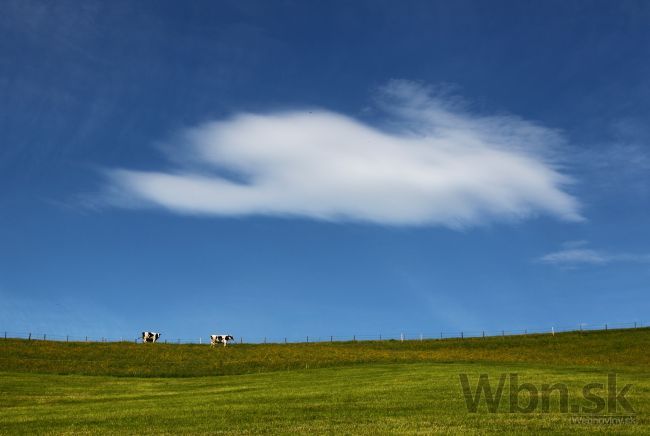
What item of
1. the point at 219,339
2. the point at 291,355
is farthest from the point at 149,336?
the point at 291,355

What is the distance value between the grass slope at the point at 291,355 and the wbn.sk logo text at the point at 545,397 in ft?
77.8

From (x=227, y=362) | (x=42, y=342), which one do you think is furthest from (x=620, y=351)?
(x=42, y=342)

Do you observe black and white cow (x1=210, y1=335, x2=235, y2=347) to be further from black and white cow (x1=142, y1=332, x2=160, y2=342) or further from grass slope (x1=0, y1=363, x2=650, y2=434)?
grass slope (x1=0, y1=363, x2=650, y2=434)

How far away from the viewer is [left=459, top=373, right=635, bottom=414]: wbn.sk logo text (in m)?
23.0

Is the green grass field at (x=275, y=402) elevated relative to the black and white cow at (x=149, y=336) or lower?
lower

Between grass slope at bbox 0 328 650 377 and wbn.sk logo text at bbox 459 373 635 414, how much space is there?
2371cm

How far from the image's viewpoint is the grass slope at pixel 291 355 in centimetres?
6444

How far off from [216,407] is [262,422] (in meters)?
5.70

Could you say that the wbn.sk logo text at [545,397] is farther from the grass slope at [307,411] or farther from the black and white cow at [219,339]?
the black and white cow at [219,339]

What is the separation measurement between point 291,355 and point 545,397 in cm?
5335

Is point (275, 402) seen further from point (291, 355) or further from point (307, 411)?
point (291, 355)

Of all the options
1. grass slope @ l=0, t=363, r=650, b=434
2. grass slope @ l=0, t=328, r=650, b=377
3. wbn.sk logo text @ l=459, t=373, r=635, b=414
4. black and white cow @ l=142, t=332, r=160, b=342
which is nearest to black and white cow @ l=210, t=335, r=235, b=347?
grass slope @ l=0, t=328, r=650, b=377

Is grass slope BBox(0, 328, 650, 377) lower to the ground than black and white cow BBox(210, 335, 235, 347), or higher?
lower

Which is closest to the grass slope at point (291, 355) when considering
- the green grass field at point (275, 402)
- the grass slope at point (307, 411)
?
the green grass field at point (275, 402)
